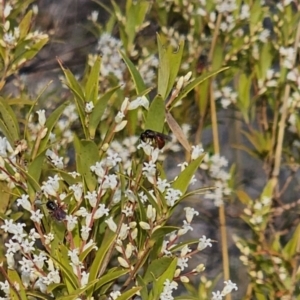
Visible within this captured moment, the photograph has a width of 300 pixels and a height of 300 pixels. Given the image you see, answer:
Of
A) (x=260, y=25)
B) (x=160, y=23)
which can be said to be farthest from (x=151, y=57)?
(x=260, y=25)

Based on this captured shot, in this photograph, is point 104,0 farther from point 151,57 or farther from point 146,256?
point 146,256

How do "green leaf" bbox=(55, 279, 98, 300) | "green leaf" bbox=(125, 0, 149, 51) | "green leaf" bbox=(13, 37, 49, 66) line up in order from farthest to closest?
1. "green leaf" bbox=(125, 0, 149, 51)
2. "green leaf" bbox=(13, 37, 49, 66)
3. "green leaf" bbox=(55, 279, 98, 300)

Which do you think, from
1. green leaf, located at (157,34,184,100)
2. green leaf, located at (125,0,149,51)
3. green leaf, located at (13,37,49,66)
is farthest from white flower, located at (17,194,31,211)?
green leaf, located at (125,0,149,51)

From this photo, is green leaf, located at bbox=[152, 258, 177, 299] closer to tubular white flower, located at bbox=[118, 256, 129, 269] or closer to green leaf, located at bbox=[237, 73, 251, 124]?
tubular white flower, located at bbox=[118, 256, 129, 269]

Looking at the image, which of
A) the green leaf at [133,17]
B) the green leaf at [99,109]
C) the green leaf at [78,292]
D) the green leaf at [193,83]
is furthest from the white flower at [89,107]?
the green leaf at [133,17]

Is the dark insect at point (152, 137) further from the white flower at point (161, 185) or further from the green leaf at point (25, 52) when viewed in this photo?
the green leaf at point (25, 52)
